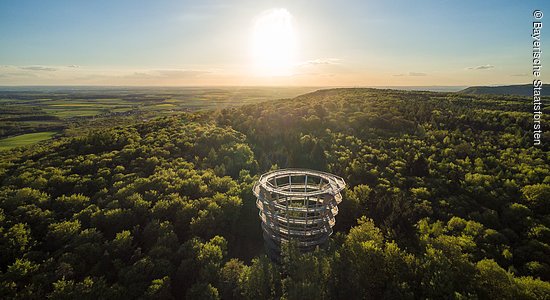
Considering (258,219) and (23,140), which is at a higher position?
(23,140)

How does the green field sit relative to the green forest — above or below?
above

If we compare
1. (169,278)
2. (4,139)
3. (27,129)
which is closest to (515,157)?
(169,278)

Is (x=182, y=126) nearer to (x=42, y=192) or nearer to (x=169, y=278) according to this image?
(x=42, y=192)

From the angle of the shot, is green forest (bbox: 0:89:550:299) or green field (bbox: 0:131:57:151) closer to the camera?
green forest (bbox: 0:89:550:299)

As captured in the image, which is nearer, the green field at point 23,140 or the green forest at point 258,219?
the green forest at point 258,219
